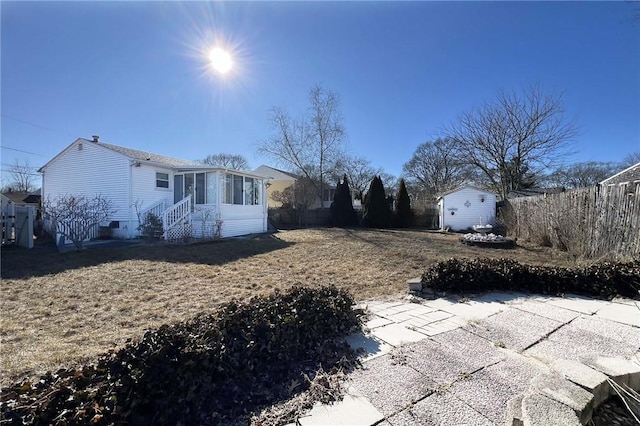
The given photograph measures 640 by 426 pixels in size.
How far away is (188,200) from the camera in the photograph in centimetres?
1118

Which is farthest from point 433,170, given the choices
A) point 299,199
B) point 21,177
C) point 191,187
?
point 21,177

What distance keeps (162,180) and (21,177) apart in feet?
112

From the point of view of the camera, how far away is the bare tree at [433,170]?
2978 cm

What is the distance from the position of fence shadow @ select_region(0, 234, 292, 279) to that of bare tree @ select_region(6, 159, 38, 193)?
3201 cm

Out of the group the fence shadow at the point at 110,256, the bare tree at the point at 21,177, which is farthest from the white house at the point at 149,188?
the bare tree at the point at 21,177

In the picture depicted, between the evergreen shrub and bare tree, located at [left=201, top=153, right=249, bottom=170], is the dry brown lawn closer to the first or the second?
the evergreen shrub

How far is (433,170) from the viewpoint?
31.5 metres

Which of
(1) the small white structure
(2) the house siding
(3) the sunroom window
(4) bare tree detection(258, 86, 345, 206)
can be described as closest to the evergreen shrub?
(2) the house siding

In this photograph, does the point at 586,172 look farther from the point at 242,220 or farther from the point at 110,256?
the point at 110,256

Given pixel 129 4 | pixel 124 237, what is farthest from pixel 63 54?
pixel 124 237

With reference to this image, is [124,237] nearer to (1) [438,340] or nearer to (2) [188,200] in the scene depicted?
(2) [188,200]

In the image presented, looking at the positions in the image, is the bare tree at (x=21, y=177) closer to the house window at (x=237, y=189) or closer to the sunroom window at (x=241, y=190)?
the sunroom window at (x=241, y=190)

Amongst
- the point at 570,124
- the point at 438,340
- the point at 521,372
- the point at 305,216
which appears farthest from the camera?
the point at 305,216

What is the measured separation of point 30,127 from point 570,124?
111 feet
